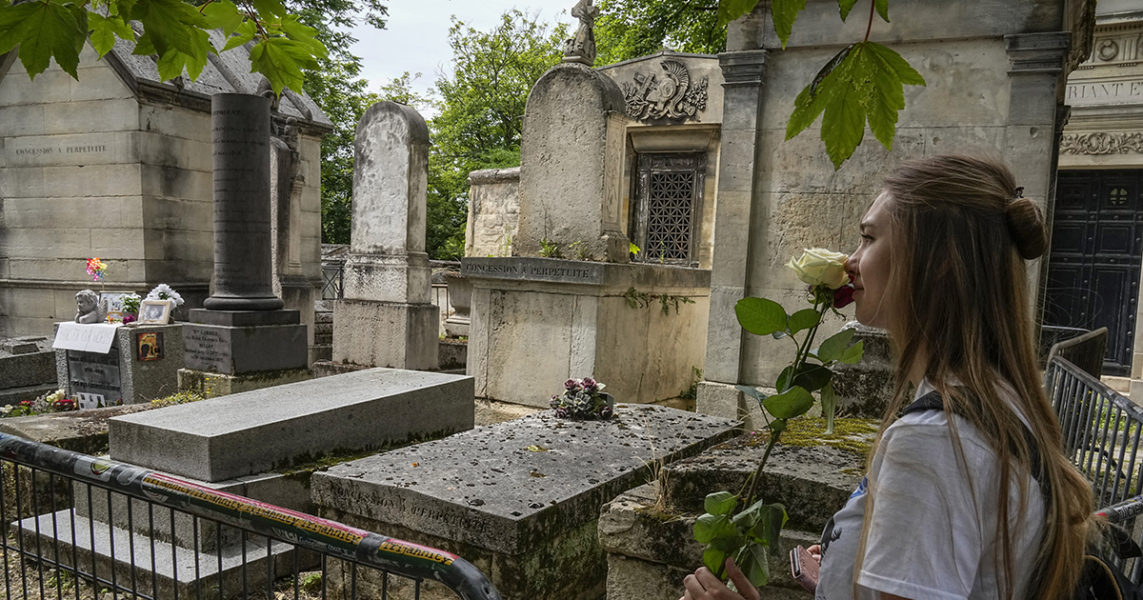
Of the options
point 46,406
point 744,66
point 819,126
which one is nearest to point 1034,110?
point 819,126

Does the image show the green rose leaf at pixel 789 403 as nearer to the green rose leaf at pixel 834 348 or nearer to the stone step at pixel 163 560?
the green rose leaf at pixel 834 348

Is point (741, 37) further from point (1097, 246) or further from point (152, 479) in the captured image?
point (1097, 246)

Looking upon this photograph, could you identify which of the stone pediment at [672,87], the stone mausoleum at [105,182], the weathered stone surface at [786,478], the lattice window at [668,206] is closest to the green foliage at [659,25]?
the stone pediment at [672,87]

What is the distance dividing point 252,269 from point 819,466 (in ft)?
24.1

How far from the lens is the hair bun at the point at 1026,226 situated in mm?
1076

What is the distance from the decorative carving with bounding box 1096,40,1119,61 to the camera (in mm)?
11078

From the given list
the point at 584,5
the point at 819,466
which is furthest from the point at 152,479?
the point at 584,5

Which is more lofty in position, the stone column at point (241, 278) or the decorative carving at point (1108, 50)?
the decorative carving at point (1108, 50)

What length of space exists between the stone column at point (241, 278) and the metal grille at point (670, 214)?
7210mm

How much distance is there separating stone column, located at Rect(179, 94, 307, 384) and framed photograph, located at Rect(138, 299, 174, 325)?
46 centimetres

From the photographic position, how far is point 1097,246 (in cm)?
1151

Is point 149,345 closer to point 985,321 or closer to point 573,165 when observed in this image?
point 573,165

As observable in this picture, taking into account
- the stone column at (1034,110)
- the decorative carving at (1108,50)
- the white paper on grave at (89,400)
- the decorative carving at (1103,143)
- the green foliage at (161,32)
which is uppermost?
the decorative carving at (1108,50)

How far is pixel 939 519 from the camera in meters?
0.95
